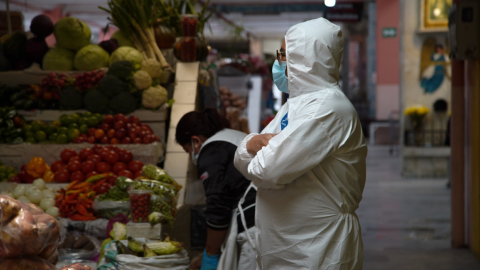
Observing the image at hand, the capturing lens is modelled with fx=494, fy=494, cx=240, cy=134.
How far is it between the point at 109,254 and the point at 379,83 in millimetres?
13312

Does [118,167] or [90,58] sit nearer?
Answer: [118,167]

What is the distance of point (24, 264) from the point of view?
3.86 feet

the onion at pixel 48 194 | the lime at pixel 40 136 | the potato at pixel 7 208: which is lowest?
the onion at pixel 48 194

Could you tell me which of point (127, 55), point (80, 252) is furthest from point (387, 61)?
point (80, 252)

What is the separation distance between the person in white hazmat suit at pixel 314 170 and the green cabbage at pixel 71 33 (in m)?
3.55

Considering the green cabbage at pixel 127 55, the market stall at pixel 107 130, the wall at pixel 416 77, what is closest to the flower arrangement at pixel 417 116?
the wall at pixel 416 77

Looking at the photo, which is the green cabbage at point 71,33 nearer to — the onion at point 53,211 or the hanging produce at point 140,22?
the hanging produce at point 140,22

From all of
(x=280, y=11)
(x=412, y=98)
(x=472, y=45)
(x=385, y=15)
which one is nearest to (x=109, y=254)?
(x=472, y=45)

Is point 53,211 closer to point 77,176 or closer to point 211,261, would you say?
point 77,176

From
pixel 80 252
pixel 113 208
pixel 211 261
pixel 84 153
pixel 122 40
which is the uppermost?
pixel 122 40

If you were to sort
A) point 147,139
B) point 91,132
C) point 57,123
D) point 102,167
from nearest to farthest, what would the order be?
point 102,167
point 147,139
point 91,132
point 57,123

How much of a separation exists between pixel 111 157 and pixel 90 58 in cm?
130

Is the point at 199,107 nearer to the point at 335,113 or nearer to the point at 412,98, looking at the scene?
the point at 335,113

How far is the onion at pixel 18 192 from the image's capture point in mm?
3721
